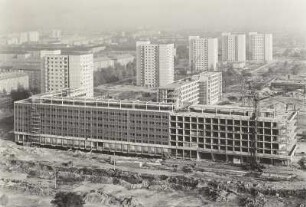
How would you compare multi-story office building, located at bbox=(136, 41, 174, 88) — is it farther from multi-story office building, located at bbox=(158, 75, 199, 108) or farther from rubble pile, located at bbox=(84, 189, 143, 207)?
rubble pile, located at bbox=(84, 189, 143, 207)

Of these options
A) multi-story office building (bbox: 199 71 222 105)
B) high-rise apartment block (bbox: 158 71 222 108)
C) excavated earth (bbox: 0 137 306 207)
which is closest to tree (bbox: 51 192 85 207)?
excavated earth (bbox: 0 137 306 207)

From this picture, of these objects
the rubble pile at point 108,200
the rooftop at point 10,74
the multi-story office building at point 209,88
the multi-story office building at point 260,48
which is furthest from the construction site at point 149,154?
the multi-story office building at point 260,48

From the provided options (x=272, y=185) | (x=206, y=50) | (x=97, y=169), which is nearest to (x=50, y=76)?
(x=97, y=169)

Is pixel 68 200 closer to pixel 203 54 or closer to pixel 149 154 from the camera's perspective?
pixel 149 154

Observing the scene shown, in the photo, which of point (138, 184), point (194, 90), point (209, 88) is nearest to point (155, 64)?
point (209, 88)

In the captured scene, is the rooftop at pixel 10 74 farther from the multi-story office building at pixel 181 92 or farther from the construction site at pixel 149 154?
the multi-story office building at pixel 181 92

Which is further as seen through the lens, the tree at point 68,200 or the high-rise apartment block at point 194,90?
the high-rise apartment block at point 194,90

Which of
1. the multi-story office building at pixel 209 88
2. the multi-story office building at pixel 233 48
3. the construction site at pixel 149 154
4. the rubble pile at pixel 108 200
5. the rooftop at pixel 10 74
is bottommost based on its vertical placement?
the rubble pile at pixel 108 200
